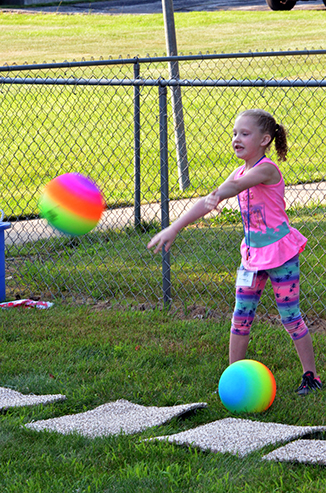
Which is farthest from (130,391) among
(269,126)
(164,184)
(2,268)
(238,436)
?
(2,268)

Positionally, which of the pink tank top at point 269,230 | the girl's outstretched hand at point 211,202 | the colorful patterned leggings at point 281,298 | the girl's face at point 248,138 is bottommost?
the colorful patterned leggings at point 281,298

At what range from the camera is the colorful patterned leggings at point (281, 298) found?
340cm

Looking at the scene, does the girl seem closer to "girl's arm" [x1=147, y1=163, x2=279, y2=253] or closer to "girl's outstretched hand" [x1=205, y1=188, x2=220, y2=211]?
"girl's arm" [x1=147, y1=163, x2=279, y2=253]

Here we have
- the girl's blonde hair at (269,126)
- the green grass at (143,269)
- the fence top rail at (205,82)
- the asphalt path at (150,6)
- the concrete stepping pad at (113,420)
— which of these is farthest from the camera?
the asphalt path at (150,6)

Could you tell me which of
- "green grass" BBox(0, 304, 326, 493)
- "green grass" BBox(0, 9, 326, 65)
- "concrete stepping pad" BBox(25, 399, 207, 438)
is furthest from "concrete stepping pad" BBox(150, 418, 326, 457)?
"green grass" BBox(0, 9, 326, 65)

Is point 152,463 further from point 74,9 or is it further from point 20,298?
point 74,9

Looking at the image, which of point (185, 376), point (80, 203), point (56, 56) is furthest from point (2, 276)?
point (56, 56)

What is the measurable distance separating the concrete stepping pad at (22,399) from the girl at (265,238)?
1052 millimetres

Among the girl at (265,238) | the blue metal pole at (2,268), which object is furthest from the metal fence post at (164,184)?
the girl at (265,238)

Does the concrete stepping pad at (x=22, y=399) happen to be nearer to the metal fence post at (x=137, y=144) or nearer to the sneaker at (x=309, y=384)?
the sneaker at (x=309, y=384)

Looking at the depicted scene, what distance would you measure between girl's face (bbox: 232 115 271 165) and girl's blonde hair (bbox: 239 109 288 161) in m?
0.02

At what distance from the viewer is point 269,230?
11.1 feet

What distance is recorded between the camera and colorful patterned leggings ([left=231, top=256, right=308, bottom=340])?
134 inches

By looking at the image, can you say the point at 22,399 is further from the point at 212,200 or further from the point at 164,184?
the point at 164,184
